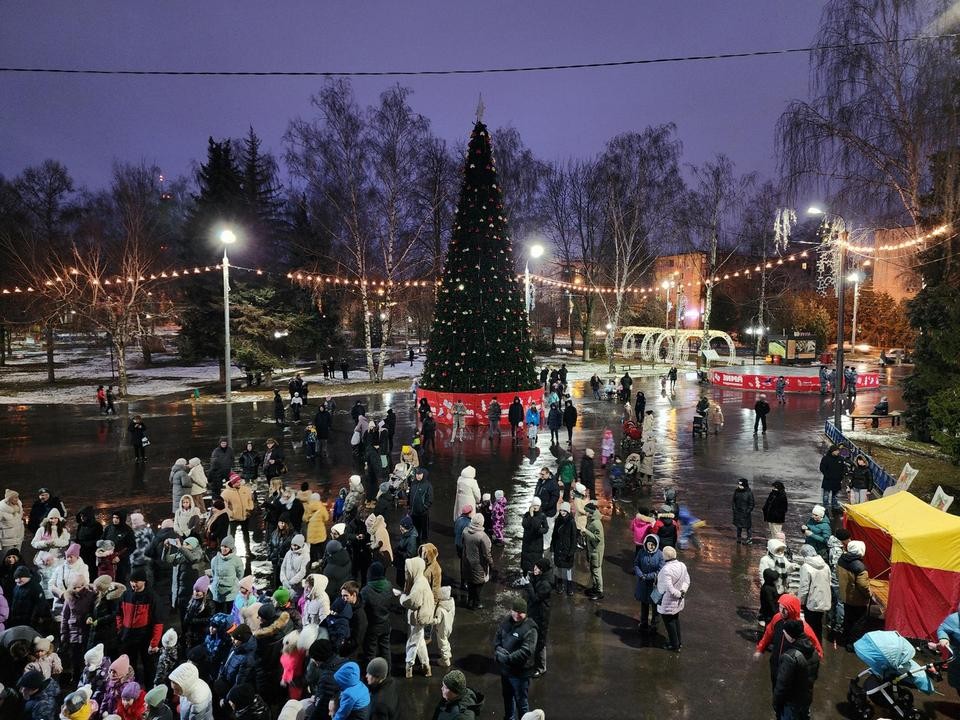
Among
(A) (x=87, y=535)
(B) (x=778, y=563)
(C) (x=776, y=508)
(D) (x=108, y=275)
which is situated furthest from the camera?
(D) (x=108, y=275)

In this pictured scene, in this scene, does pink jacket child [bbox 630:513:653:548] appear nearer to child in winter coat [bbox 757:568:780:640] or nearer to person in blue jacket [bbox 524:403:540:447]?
child in winter coat [bbox 757:568:780:640]

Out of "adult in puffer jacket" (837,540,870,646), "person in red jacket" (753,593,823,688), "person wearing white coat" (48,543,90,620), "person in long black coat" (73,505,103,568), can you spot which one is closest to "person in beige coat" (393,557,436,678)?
"person in red jacket" (753,593,823,688)

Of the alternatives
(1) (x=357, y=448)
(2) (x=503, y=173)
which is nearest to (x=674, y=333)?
(2) (x=503, y=173)

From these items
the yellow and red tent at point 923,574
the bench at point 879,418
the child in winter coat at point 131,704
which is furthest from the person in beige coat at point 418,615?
the bench at point 879,418

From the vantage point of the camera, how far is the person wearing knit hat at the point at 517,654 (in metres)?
5.48

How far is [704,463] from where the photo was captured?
16.3 meters

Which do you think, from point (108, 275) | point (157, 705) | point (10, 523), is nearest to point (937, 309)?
point (157, 705)

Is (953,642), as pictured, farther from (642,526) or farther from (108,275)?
(108,275)

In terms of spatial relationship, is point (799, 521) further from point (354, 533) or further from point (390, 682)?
point (390, 682)

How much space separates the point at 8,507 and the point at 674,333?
144 feet

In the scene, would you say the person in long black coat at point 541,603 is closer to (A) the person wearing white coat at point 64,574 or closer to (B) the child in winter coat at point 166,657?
(B) the child in winter coat at point 166,657

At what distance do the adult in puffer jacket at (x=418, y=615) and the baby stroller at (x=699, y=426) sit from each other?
14.9 metres

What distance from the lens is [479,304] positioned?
21.9m

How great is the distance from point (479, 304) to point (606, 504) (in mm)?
10712
